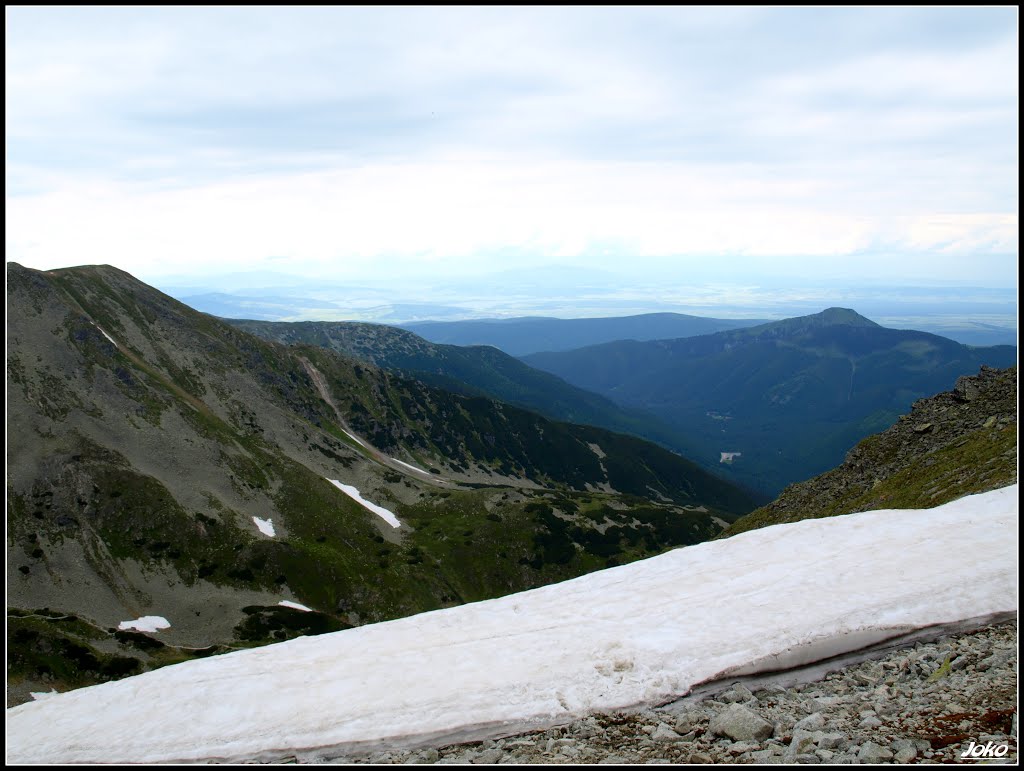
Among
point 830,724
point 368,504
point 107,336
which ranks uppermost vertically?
point 107,336

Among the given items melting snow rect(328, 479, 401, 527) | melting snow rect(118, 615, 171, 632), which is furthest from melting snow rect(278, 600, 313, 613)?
melting snow rect(328, 479, 401, 527)

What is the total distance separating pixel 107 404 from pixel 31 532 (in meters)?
36.8

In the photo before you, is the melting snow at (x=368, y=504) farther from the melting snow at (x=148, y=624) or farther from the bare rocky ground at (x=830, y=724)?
the bare rocky ground at (x=830, y=724)

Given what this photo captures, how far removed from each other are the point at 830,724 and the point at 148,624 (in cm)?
10354

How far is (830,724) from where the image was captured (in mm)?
13438

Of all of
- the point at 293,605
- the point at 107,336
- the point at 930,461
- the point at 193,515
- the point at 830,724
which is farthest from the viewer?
the point at 107,336

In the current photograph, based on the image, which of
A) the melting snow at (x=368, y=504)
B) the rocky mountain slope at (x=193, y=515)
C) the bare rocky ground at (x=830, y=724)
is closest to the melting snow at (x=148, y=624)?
the rocky mountain slope at (x=193, y=515)

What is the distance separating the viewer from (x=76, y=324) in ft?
489

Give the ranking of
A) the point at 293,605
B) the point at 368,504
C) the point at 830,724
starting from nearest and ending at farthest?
the point at 830,724
the point at 293,605
the point at 368,504

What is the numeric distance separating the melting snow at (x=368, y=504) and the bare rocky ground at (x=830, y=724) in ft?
428

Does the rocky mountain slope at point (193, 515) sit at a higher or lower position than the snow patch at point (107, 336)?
lower

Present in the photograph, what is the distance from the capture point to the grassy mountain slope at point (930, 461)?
104ft

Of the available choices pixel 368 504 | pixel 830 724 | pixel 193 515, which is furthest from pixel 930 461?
pixel 368 504

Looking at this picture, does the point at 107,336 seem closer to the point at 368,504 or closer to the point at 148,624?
the point at 368,504
